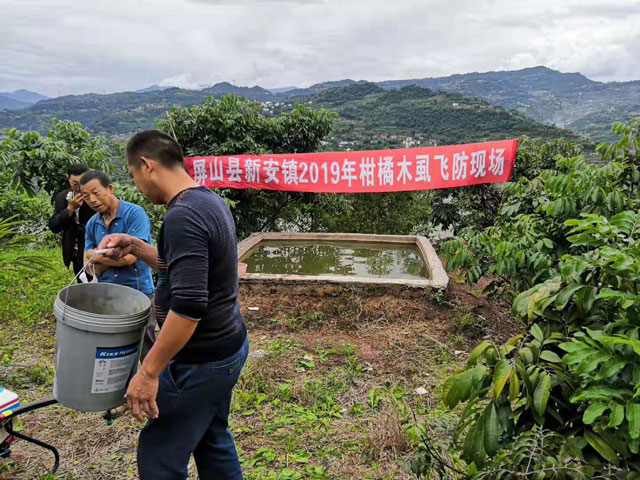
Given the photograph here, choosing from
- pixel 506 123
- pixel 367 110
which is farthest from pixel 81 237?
pixel 367 110

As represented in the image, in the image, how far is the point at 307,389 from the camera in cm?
318

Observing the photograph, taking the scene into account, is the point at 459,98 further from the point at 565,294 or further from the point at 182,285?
the point at 182,285

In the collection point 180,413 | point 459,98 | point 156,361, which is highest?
point 459,98

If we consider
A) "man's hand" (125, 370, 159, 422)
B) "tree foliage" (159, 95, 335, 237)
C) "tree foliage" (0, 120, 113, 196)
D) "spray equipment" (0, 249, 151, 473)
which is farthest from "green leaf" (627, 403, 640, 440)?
"tree foliage" (159, 95, 335, 237)

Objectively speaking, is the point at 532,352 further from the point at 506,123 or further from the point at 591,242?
Result: the point at 506,123

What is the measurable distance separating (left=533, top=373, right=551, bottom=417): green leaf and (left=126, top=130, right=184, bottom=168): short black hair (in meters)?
1.36

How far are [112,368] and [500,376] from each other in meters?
1.32

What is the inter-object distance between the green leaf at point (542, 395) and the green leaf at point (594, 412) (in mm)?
96

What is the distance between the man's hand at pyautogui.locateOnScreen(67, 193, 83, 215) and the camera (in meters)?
3.26

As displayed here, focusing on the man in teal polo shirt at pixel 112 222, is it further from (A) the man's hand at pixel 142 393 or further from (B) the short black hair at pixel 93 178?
(A) the man's hand at pixel 142 393

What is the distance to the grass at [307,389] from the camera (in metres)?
2.43

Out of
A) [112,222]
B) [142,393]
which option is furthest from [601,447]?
[112,222]

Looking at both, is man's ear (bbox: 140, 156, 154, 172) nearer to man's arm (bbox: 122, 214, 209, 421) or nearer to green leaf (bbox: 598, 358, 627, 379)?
man's arm (bbox: 122, 214, 209, 421)

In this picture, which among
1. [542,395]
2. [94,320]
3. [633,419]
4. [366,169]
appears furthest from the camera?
[366,169]
